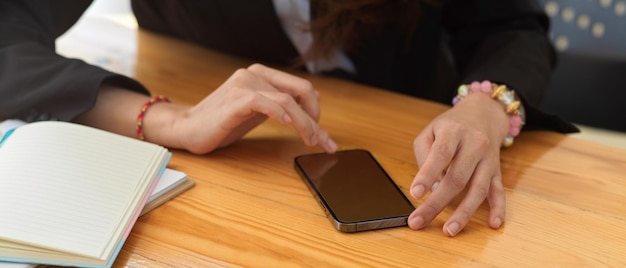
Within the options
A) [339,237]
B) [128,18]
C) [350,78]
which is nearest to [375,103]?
[350,78]

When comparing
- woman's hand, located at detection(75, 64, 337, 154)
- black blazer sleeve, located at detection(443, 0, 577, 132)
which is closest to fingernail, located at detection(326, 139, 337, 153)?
woman's hand, located at detection(75, 64, 337, 154)

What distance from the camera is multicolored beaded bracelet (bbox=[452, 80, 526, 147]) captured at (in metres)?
0.92

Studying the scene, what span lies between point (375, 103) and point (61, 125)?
1.65 feet

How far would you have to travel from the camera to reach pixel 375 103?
3.55 feet

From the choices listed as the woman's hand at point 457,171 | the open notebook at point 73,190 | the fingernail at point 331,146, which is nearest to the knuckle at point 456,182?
the woman's hand at point 457,171

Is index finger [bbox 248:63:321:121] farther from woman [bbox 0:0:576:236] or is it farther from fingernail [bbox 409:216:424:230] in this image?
fingernail [bbox 409:216:424:230]

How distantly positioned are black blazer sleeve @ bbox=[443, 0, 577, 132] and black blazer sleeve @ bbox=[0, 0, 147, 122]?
1.67 ft

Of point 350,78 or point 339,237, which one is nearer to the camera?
point 339,237

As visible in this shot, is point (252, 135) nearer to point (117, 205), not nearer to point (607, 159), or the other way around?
point (117, 205)

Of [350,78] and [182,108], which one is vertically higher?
[182,108]

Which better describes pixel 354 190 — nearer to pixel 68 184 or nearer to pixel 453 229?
pixel 453 229

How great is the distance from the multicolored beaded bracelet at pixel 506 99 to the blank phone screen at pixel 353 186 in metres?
0.19

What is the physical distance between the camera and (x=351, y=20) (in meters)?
1.11

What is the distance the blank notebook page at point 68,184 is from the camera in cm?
59
